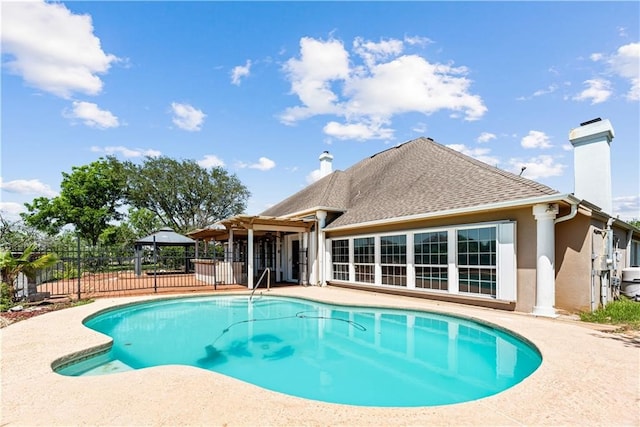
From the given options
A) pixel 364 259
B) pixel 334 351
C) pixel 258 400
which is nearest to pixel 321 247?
pixel 364 259

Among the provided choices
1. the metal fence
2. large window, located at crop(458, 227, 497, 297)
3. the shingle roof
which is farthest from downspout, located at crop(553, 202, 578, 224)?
the metal fence

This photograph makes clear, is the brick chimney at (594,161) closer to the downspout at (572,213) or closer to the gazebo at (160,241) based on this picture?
the downspout at (572,213)

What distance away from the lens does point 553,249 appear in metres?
7.89

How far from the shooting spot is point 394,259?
11742 millimetres

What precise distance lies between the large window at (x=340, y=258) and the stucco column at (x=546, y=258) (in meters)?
7.23

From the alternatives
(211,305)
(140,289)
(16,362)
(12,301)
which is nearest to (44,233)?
(140,289)

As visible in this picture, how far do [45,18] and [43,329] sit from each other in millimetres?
6678

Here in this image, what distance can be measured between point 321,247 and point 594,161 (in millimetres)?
10037

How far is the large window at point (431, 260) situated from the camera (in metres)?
10.0

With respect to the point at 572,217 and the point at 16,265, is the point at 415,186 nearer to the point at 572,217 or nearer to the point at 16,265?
the point at 572,217

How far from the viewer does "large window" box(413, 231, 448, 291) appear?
10000mm

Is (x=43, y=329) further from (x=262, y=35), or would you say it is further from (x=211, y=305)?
(x=262, y=35)

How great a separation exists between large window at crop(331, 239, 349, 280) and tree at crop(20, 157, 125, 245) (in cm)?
2456

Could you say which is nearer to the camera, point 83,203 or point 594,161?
point 594,161
